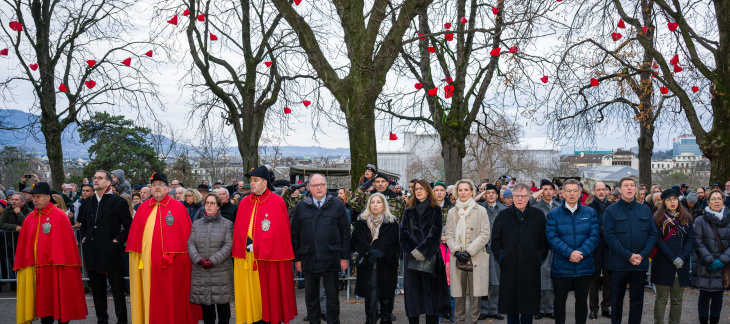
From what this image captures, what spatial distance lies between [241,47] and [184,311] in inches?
412

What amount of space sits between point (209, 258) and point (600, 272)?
5407 millimetres

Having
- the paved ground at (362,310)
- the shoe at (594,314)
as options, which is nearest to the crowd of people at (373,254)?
the paved ground at (362,310)

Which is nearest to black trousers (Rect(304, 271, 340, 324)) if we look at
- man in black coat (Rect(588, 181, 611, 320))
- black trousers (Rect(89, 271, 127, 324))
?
black trousers (Rect(89, 271, 127, 324))

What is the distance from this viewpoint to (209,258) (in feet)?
20.7

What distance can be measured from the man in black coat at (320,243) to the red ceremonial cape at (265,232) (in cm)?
14

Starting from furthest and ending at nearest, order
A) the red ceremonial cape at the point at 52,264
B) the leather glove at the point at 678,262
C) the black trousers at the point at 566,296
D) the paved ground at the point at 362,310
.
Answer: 1. the paved ground at the point at 362,310
2. the red ceremonial cape at the point at 52,264
3. the leather glove at the point at 678,262
4. the black trousers at the point at 566,296

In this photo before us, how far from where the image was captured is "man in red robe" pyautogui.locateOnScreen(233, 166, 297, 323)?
6.35m

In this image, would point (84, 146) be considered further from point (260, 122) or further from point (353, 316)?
point (353, 316)

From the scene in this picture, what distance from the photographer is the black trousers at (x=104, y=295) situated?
700 cm

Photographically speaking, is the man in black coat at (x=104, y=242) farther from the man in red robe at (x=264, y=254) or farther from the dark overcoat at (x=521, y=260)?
the dark overcoat at (x=521, y=260)

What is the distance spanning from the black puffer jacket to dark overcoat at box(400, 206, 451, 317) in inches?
127

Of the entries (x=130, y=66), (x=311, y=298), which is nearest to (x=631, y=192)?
(x=311, y=298)

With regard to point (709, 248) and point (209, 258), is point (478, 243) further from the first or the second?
point (209, 258)

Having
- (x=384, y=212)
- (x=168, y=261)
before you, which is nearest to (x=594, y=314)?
(x=384, y=212)
